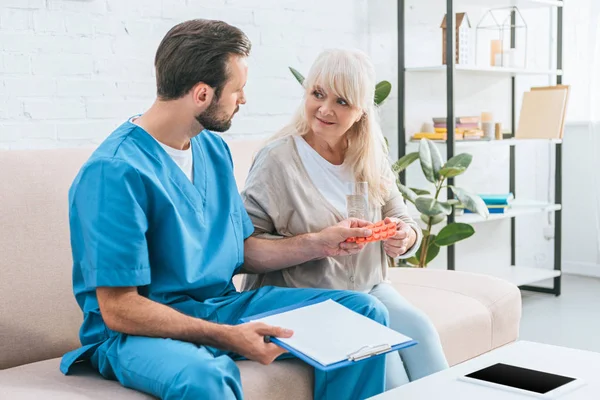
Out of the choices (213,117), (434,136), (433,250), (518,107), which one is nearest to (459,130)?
(434,136)

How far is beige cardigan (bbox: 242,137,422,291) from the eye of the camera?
2.07m

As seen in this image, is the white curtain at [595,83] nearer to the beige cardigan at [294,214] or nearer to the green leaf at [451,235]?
the green leaf at [451,235]

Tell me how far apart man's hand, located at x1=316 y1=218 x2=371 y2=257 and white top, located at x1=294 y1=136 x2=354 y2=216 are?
0.14 meters

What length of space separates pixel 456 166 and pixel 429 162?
0.11 m

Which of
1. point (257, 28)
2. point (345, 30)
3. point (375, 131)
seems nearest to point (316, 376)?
point (375, 131)

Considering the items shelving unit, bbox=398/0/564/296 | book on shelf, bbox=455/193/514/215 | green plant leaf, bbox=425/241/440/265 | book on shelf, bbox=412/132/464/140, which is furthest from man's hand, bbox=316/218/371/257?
book on shelf, bbox=455/193/514/215

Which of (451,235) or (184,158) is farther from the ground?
(184,158)

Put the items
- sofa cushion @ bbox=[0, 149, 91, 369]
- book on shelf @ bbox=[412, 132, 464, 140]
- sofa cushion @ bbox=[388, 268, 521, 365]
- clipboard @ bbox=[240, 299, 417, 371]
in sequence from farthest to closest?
book on shelf @ bbox=[412, 132, 464, 140], sofa cushion @ bbox=[388, 268, 521, 365], sofa cushion @ bbox=[0, 149, 91, 369], clipboard @ bbox=[240, 299, 417, 371]

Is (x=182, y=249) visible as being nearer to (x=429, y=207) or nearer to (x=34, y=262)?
(x=34, y=262)

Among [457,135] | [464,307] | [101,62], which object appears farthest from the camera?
[457,135]

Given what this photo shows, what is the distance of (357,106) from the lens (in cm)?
208

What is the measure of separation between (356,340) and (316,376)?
9.0 inches

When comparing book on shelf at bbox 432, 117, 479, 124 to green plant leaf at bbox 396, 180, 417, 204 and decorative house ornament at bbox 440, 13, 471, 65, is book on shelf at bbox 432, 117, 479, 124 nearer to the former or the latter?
decorative house ornament at bbox 440, 13, 471, 65

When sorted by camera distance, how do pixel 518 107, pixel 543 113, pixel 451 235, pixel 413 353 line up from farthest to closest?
pixel 518 107 < pixel 543 113 < pixel 451 235 < pixel 413 353
